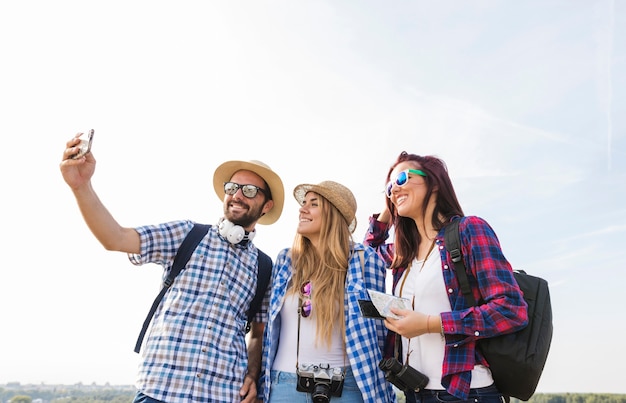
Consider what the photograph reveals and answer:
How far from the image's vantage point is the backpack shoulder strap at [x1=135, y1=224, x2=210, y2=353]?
514 centimetres

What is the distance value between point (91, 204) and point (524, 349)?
4.21 m

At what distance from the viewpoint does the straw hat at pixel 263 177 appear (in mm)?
6328

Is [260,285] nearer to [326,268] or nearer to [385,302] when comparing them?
[326,268]

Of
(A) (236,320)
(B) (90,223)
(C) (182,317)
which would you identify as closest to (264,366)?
(A) (236,320)

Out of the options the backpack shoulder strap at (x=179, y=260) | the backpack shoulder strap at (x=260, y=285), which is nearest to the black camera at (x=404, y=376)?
the backpack shoulder strap at (x=260, y=285)

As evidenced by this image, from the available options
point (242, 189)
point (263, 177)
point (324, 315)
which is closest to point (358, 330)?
point (324, 315)

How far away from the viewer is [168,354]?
15.6ft

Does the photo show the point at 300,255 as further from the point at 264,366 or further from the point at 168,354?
the point at 168,354

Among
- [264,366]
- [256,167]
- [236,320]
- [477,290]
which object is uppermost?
[256,167]

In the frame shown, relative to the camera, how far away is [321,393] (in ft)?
15.4

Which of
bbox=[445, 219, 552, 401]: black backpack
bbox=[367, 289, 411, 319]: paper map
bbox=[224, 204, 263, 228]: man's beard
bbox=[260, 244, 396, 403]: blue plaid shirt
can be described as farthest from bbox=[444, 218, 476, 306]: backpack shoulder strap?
bbox=[224, 204, 263, 228]: man's beard

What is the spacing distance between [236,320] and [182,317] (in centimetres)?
63

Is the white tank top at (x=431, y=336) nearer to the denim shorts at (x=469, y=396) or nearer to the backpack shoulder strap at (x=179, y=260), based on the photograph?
the denim shorts at (x=469, y=396)

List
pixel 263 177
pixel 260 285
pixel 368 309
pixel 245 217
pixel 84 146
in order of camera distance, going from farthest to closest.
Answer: pixel 263 177 < pixel 245 217 < pixel 260 285 < pixel 84 146 < pixel 368 309
